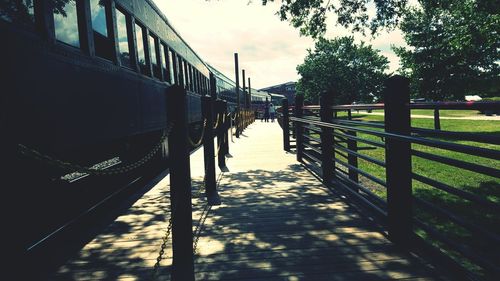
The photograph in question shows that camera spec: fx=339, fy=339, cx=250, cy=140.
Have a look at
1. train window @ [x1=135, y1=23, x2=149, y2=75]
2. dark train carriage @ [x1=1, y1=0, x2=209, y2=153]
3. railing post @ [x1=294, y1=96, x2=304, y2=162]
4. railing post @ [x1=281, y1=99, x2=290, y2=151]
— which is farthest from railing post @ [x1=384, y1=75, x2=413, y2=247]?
railing post @ [x1=281, y1=99, x2=290, y2=151]

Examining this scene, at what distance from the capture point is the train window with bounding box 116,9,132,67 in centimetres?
576

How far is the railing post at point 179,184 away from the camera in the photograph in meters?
2.76

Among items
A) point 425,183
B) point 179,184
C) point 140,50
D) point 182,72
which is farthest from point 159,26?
point 425,183

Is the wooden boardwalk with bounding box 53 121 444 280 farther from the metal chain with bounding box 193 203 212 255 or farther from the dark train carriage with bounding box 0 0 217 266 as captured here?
the dark train carriage with bounding box 0 0 217 266

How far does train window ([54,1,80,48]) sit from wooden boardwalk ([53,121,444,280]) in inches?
89.9

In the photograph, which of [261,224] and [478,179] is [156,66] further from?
[478,179]

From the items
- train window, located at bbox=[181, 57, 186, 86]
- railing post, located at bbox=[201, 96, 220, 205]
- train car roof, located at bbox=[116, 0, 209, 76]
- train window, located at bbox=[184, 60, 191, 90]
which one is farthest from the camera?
train window, located at bbox=[184, 60, 191, 90]

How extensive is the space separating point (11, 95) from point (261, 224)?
2714 mm

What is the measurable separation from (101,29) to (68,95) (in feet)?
5.78

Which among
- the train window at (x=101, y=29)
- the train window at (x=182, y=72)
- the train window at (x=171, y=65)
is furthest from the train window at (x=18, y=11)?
the train window at (x=182, y=72)

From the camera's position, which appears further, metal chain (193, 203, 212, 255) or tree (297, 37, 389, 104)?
tree (297, 37, 389, 104)

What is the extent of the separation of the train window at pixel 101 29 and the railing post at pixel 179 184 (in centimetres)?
272

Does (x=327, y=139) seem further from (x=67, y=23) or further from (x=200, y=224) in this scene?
(x=67, y=23)

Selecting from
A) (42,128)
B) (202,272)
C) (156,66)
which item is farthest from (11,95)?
(156,66)
